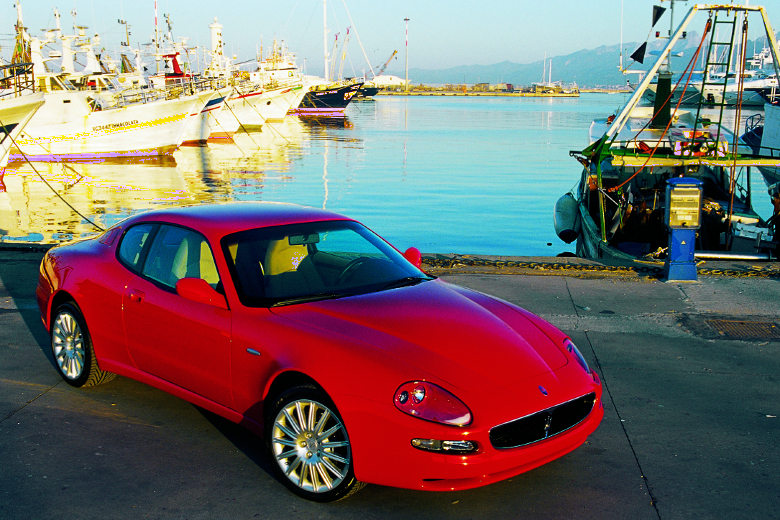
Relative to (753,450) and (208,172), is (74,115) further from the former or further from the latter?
(753,450)

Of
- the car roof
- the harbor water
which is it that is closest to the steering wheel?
the car roof

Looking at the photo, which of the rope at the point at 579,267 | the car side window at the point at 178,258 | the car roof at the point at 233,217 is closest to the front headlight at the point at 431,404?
the car side window at the point at 178,258

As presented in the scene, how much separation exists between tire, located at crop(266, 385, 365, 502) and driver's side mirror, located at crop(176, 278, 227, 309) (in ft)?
2.41

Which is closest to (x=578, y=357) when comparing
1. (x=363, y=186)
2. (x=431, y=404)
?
(x=431, y=404)

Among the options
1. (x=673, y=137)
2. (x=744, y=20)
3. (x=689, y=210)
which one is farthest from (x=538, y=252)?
(x=689, y=210)

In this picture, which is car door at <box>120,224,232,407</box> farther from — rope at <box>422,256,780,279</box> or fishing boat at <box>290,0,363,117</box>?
fishing boat at <box>290,0,363,117</box>

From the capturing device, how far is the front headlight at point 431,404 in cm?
352

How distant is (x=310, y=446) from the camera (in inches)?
152

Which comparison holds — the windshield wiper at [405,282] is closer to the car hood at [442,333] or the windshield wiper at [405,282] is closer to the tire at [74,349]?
the car hood at [442,333]

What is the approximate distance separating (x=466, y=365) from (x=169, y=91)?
164ft

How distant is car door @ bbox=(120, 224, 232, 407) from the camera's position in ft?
14.4

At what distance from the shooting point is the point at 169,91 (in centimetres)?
5009

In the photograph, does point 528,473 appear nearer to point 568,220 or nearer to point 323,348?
point 323,348

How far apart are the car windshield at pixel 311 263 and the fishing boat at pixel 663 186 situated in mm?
6121
